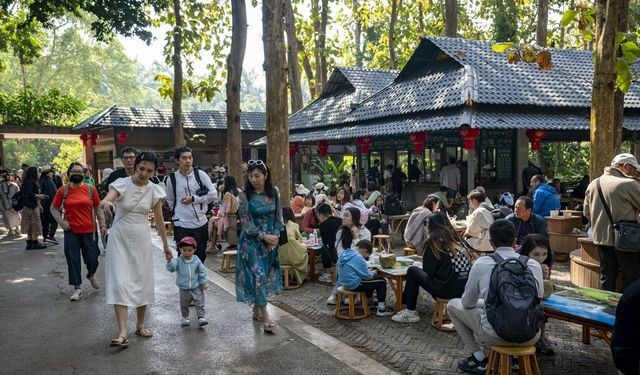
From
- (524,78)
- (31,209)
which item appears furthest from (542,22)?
(31,209)

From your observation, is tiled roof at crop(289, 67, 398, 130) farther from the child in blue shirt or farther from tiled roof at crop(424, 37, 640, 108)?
the child in blue shirt

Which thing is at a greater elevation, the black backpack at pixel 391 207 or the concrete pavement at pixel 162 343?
the black backpack at pixel 391 207

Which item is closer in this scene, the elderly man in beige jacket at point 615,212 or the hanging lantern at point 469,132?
the elderly man in beige jacket at point 615,212

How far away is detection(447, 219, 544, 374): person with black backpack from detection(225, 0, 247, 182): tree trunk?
9.06 m

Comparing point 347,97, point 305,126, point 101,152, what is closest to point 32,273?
point 305,126

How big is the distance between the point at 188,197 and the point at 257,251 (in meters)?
1.24

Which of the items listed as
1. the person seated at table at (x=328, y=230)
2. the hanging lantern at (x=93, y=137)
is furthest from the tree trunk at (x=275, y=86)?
the hanging lantern at (x=93, y=137)

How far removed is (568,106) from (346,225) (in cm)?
945

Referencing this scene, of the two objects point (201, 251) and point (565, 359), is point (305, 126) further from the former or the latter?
point (565, 359)

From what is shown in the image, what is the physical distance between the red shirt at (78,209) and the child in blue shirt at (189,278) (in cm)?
189

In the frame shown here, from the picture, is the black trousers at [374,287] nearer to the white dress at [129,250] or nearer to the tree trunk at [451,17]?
the white dress at [129,250]

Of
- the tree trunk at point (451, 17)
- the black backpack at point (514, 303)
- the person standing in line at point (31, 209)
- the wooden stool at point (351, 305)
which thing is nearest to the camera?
the black backpack at point (514, 303)

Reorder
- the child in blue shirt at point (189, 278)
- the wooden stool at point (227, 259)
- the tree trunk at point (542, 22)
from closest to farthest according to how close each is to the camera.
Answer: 1. the child in blue shirt at point (189, 278)
2. the wooden stool at point (227, 259)
3. the tree trunk at point (542, 22)

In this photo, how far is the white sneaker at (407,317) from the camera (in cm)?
572
